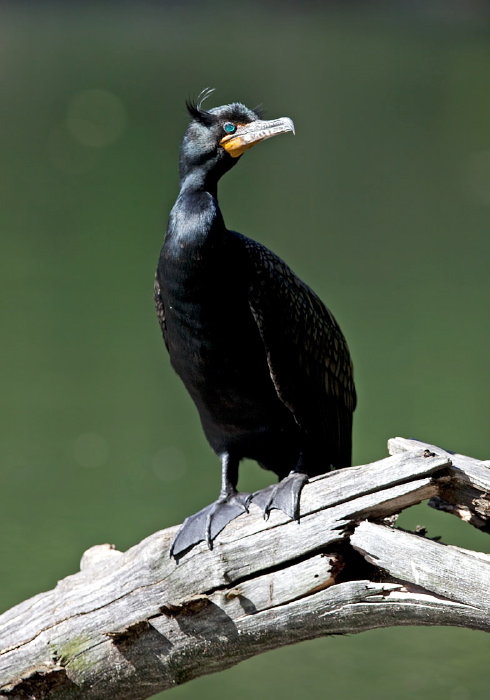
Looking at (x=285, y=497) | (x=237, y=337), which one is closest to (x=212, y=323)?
(x=237, y=337)

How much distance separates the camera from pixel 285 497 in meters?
2.84

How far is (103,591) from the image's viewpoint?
291cm

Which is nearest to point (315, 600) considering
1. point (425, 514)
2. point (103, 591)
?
point (103, 591)

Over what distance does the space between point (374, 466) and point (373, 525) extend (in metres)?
0.15

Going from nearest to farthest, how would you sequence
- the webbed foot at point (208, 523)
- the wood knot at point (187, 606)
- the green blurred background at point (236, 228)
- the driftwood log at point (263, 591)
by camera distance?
the driftwood log at point (263, 591) → the wood knot at point (187, 606) → the webbed foot at point (208, 523) → the green blurred background at point (236, 228)

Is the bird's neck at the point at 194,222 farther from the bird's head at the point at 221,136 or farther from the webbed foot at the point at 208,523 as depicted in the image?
the webbed foot at the point at 208,523

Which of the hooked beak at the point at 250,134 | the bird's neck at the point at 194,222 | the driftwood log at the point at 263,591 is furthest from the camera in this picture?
the hooked beak at the point at 250,134

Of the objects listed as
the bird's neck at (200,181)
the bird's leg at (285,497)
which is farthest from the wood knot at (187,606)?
the bird's neck at (200,181)

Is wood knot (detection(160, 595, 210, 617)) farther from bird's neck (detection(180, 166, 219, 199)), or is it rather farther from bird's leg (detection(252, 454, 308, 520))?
bird's neck (detection(180, 166, 219, 199))

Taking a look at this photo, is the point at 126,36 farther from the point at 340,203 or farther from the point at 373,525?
the point at 373,525

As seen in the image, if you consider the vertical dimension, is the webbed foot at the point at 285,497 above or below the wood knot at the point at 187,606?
above

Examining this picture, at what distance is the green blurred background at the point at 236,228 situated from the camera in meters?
5.45

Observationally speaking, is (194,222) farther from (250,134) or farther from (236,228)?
(236,228)

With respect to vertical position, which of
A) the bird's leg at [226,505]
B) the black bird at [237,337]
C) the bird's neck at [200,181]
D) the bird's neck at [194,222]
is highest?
the bird's neck at [200,181]
